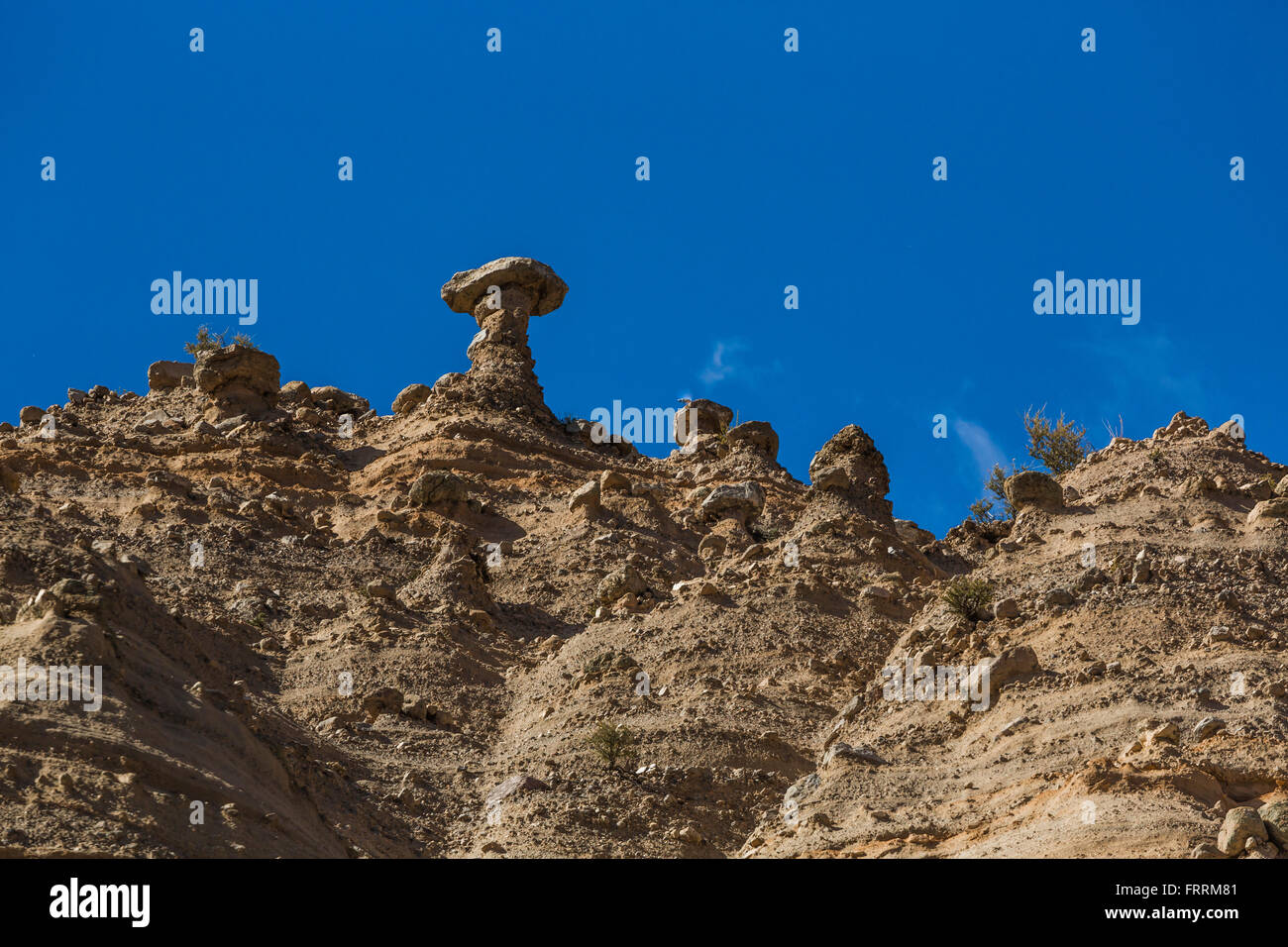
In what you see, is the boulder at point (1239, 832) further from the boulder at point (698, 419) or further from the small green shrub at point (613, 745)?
the boulder at point (698, 419)

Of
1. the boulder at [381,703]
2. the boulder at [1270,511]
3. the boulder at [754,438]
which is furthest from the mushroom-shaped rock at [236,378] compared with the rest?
the boulder at [1270,511]

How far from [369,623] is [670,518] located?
313 inches

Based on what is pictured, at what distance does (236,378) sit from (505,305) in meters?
7.19

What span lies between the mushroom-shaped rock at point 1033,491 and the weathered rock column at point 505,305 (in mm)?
14309

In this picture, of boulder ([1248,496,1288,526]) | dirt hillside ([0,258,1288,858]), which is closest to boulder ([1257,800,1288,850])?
dirt hillside ([0,258,1288,858])

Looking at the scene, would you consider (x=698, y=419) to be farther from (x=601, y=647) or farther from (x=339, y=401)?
(x=601, y=647)

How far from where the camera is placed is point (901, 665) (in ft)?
58.9

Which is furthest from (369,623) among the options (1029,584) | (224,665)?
(1029,584)

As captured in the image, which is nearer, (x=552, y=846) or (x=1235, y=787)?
(x=1235, y=787)

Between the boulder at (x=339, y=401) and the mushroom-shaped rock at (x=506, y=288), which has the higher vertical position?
the mushroom-shaped rock at (x=506, y=288)

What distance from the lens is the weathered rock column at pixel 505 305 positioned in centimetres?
3581

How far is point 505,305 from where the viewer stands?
3734cm

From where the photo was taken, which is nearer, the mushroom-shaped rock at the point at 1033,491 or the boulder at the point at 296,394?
the mushroom-shaped rock at the point at 1033,491
